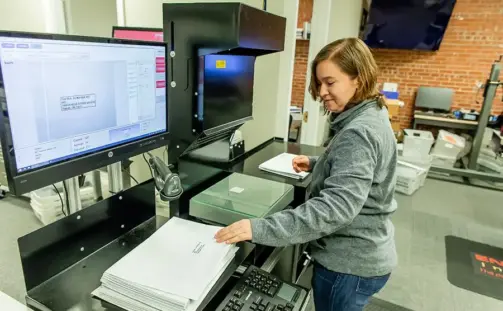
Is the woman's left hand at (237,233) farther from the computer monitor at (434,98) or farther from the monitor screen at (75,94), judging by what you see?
the computer monitor at (434,98)

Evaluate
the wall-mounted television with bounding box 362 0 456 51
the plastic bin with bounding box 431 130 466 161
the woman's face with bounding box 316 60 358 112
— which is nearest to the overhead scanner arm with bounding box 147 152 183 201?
the woman's face with bounding box 316 60 358 112

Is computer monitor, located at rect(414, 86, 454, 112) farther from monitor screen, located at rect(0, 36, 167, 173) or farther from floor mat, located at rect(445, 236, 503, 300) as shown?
monitor screen, located at rect(0, 36, 167, 173)

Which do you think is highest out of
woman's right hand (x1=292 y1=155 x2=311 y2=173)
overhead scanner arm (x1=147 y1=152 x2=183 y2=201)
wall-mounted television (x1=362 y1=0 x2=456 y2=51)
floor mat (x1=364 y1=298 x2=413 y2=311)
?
wall-mounted television (x1=362 y1=0 x2=456 y2=51)

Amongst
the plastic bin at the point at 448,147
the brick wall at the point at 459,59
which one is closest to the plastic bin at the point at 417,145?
the plastic bin at the point at 448,147

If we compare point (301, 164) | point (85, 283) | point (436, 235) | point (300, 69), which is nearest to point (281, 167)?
point (301, 164)

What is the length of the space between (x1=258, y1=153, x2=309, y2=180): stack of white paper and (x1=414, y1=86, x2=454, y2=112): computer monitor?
13.7 feet

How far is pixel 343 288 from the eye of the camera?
104 centimetres

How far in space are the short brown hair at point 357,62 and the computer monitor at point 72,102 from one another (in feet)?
Result: 1.57

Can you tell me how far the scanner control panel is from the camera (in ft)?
2.58

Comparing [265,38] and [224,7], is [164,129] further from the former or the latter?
[265,38]

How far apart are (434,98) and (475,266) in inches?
126

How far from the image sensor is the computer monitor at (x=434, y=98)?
192 inches

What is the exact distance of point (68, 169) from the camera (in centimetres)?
76

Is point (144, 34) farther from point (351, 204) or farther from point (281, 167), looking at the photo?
point (351, 204)
